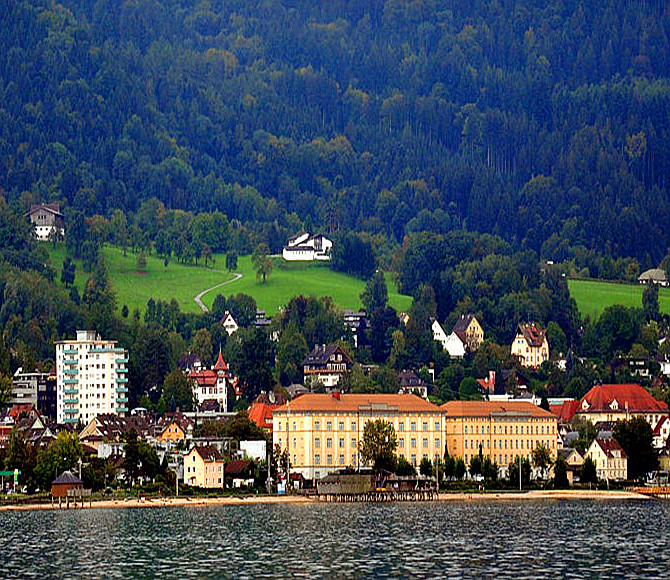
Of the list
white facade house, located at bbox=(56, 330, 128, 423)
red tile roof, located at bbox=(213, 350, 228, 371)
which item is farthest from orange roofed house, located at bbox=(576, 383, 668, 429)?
white facade house, located at bbox=(56, 330, 128, 423)

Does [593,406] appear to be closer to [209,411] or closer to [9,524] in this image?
[209,411]

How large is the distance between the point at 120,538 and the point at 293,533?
28.7ft

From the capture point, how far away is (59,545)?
301ft

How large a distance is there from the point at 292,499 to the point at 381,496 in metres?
7.44

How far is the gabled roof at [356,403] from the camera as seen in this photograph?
144 meters

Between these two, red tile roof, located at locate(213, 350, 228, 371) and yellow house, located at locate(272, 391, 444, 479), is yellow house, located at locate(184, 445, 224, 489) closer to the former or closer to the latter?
yellow house, located at locate(272, 391, 444, 479)

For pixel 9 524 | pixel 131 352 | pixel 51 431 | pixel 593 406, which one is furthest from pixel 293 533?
pixel 131 352

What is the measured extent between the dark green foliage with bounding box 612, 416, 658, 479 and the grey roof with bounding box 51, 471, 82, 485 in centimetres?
4289

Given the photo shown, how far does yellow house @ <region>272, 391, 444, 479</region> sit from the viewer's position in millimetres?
142375

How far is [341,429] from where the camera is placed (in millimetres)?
143625

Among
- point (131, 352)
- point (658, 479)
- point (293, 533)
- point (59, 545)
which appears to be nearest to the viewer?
point (59, 545)

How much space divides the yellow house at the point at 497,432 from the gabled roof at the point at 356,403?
92.3 inches

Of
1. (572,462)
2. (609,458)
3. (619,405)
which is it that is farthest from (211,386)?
(609,458)

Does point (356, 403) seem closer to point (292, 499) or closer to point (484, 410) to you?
point (484, 410)
